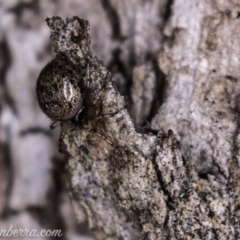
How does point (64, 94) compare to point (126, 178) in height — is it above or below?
above

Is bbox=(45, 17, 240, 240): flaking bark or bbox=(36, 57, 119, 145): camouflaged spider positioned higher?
bbox=(36, 57, 119, 145): camouflaged spider

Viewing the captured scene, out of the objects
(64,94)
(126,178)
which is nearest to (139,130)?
(126,178)

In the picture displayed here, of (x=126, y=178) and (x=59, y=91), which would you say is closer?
(x=126, y=178)

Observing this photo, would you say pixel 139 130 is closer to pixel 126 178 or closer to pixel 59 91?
pixel 126 178

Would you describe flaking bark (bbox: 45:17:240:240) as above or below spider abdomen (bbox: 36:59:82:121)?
below

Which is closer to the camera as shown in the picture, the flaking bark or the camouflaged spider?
the flaking bark
